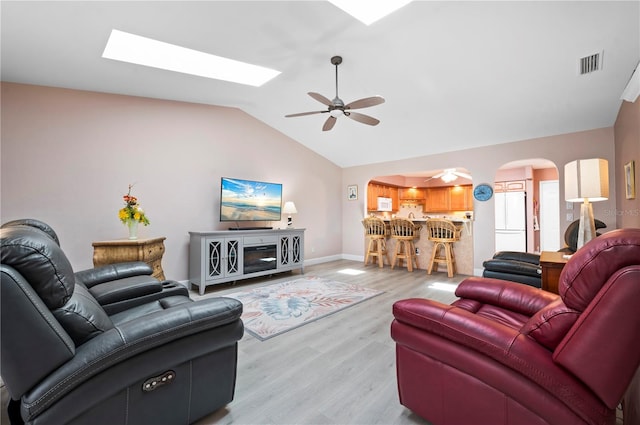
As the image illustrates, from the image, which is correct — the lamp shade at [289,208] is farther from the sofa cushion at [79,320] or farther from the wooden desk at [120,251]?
the sofa cushion at [79,320]

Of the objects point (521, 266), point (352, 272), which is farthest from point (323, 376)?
point (352, 272)

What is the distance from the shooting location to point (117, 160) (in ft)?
12.4

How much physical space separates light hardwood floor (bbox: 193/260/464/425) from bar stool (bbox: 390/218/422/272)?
2380 millimetres

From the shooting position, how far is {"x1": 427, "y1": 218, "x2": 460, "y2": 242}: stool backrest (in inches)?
196

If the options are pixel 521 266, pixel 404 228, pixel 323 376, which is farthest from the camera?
pixel 404 228

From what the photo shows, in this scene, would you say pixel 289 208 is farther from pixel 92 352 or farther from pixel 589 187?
pixel 92 352

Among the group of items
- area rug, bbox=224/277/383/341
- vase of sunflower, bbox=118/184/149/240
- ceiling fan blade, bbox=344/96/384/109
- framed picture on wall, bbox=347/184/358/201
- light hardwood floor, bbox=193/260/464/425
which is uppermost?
ceiling fan blade, bbox=344/96/384/109

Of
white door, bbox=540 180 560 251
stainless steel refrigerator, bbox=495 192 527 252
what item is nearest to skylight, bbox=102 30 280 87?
stainless steel refrigerator, bbox=495 192 527 252

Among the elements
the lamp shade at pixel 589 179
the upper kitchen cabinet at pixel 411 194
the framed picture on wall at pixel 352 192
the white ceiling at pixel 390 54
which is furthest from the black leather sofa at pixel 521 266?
the upper kitchen cabinet at pixel 411 194

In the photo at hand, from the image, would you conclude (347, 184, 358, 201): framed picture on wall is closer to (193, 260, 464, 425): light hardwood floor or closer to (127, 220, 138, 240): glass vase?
(193, 260, 464, 425): light hardwood floor

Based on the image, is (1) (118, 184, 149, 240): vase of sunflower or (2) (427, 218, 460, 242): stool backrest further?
(2) (427, 218, 460, 242): stool backrest

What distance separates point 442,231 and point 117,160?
208 inches

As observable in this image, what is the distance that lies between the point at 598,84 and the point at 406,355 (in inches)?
149

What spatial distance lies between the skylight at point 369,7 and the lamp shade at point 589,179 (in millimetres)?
2024
